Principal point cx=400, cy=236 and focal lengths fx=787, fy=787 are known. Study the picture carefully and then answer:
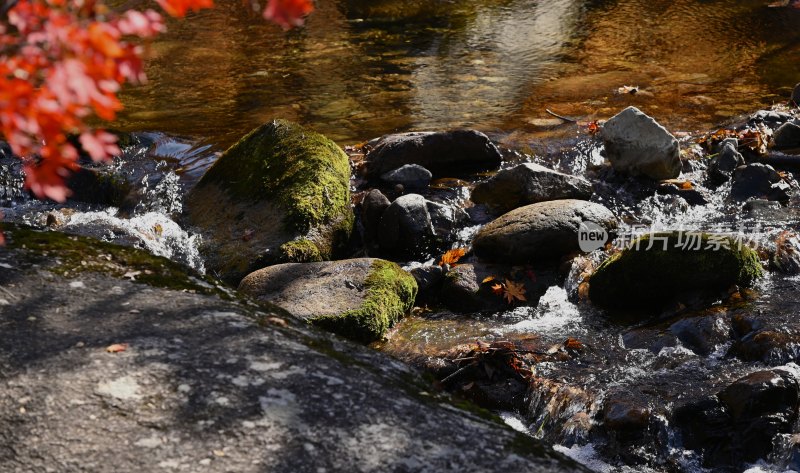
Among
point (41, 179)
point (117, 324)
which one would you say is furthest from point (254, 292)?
point (41, 179)

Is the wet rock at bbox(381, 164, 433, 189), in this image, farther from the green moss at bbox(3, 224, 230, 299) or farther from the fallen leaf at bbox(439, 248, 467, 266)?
the green moss at bbox(3, 224, 230, 299)

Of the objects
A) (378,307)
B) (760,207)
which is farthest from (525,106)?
(378,307)

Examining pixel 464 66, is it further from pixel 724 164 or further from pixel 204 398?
pixel 204 398

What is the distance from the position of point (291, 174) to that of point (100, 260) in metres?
2.84

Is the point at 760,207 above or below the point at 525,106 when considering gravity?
below

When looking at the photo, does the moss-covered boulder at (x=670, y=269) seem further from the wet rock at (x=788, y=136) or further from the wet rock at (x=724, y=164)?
the wet rock at (x=788, y=136)

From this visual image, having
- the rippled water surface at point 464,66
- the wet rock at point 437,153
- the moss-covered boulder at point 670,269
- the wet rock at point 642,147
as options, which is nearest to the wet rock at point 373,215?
the wet rock at point 437,153

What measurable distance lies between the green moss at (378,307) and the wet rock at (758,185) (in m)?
3.51

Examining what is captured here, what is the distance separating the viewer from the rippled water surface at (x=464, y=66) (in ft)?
33.1

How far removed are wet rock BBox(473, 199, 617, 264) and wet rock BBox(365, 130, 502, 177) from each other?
1.54m

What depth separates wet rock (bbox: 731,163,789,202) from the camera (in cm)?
750

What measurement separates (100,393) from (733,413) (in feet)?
11.3

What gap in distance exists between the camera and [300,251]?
6566 millimetres

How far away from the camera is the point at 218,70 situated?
12656 millimetres
